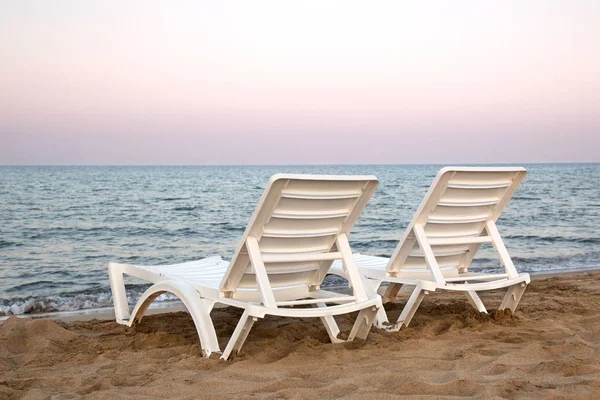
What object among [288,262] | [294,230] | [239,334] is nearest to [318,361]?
[239,334]

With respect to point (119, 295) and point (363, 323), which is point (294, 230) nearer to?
point (363, 323)

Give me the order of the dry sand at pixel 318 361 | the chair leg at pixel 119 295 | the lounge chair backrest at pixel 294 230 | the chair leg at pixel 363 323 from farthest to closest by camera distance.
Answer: the chair leg at pixel 119 295, the chair leg at pixel 363 323, the lounge chair backrest at pixel 294 230, the dry sand at pixel 318 361

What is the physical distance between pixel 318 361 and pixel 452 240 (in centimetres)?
172

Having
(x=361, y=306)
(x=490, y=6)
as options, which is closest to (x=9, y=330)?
(x=361, y=306)

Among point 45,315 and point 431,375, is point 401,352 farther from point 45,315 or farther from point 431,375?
point 45,315

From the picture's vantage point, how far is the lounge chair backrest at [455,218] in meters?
4.89

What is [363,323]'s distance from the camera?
452cm

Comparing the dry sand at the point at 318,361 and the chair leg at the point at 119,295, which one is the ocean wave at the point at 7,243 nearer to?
the dry sand at the point at 318,361

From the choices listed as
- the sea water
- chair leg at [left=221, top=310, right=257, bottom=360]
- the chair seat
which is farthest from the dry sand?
the sea water

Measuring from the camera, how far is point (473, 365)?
379 cm

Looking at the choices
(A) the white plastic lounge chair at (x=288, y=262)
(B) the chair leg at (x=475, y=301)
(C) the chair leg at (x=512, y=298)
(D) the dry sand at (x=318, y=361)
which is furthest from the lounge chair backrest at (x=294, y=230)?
(C) the chair leg at (x=512, y=298)

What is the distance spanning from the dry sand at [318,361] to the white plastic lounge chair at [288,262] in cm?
30

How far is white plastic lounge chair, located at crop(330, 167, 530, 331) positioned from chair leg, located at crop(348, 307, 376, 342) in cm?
52

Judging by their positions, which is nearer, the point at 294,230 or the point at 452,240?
the point at 294,230
